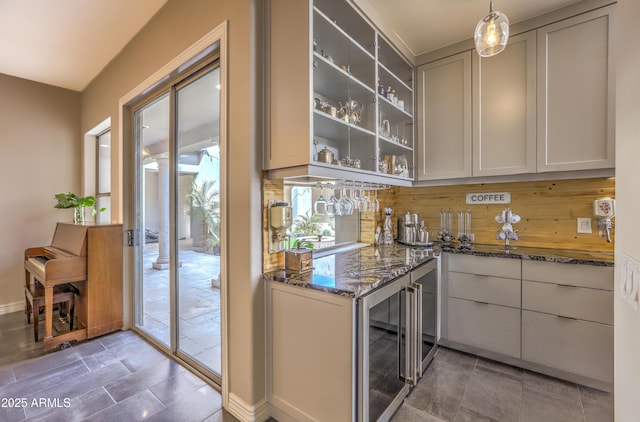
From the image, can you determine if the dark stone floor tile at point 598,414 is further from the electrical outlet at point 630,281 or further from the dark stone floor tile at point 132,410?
the dark stone floor tile at point 132,410

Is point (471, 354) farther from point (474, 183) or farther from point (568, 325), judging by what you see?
point (474, 183)

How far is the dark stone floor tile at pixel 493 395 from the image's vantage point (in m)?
1.72

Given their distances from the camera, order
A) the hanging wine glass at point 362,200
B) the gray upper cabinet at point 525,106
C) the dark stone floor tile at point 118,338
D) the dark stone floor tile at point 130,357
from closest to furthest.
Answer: the gray upper cabinet at point 525,106
the dark stone floor tile at point 130,357
the hanging wine glass at point 362,200
the dark stone floor tile at point 118,338

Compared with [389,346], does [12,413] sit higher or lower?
lower

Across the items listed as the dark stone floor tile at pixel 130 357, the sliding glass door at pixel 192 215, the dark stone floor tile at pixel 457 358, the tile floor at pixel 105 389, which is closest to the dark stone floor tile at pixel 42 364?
the tile floor at pixel 105 389

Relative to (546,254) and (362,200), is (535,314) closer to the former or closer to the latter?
(546,254)

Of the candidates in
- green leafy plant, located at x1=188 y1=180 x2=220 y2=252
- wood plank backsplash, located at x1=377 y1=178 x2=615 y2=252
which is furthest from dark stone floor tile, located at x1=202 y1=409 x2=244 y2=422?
wood plank backsplash, located at x1=377 y1=178 x2=615 y2=252

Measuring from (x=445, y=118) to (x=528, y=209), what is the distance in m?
1.14

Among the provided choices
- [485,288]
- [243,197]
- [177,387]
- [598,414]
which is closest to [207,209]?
[243,197]

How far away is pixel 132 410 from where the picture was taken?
1.74 meters

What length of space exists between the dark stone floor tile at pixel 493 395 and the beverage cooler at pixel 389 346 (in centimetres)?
34

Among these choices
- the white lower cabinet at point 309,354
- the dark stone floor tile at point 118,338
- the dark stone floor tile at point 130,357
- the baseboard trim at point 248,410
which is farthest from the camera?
the dark stone floor tile at point 118,338

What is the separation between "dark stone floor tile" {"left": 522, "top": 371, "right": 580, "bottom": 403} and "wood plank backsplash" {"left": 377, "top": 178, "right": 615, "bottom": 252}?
107cm

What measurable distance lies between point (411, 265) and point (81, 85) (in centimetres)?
483
